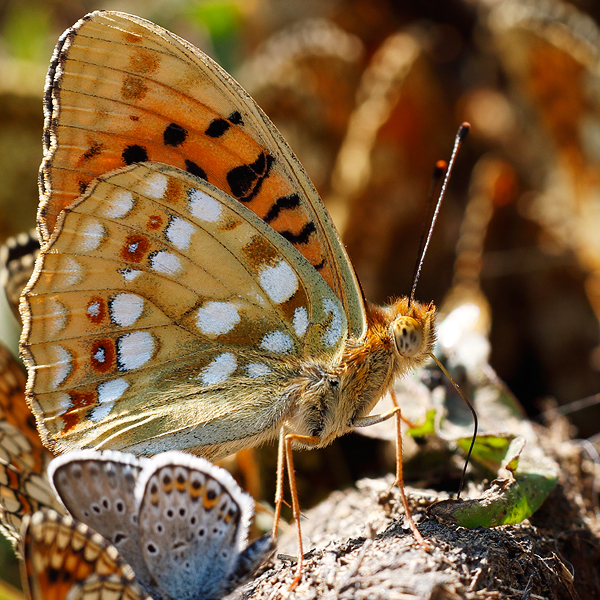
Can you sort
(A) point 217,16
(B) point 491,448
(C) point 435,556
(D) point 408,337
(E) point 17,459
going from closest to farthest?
(C) point 435,556
(D) point 408,337
(E) point 17,459
(B) point 491,448
(A) point 217,16

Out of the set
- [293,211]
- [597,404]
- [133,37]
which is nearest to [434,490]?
[293,211]

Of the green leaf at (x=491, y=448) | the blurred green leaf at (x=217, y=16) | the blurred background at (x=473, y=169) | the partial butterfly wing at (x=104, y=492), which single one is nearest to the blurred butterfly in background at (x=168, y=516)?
the partial butterfly wing at (x=104, y=492)

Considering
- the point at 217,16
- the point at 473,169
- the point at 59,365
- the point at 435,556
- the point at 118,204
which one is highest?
the point at 217,16

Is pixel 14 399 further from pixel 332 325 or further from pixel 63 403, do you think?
pixel 332 325

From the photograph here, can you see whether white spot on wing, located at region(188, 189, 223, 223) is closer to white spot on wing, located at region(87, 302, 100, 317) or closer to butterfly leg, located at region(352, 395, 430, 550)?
white spot on wing, located at region(87, 302, 100, 317)

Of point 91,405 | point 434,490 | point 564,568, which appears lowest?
point 564,568

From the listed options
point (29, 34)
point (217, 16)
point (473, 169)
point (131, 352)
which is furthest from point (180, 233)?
point (29, 34)

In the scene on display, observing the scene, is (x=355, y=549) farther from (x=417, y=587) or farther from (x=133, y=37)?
(x=133, y=37)
